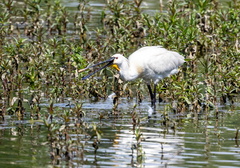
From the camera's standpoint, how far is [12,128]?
370 inches

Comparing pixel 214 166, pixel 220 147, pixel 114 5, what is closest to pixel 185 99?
pixel 220 147

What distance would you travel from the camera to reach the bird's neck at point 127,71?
11414mm

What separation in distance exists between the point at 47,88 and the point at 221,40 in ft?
16.3

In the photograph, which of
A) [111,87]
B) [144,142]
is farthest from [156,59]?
[144,142]

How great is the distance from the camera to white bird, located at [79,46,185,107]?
450 inches

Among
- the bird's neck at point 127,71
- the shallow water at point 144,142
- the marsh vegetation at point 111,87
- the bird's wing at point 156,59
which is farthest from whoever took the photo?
the bird's wing at point 156,59

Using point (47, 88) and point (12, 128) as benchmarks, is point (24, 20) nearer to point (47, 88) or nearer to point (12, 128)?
point (47, 88)

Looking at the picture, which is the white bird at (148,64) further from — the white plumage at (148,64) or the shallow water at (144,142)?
the shallow water at (144,142)

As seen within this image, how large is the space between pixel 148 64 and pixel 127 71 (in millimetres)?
543

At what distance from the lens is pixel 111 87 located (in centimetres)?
1234

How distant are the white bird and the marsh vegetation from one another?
0.19m

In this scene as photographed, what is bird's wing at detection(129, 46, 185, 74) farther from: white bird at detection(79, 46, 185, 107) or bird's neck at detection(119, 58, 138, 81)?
bird's neck at detection(119, 58, 138, 81)

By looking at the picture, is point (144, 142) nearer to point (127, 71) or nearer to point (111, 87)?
point (127, 71)

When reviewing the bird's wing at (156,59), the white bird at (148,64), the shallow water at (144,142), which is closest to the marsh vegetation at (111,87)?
the shallow water at (144,142)
